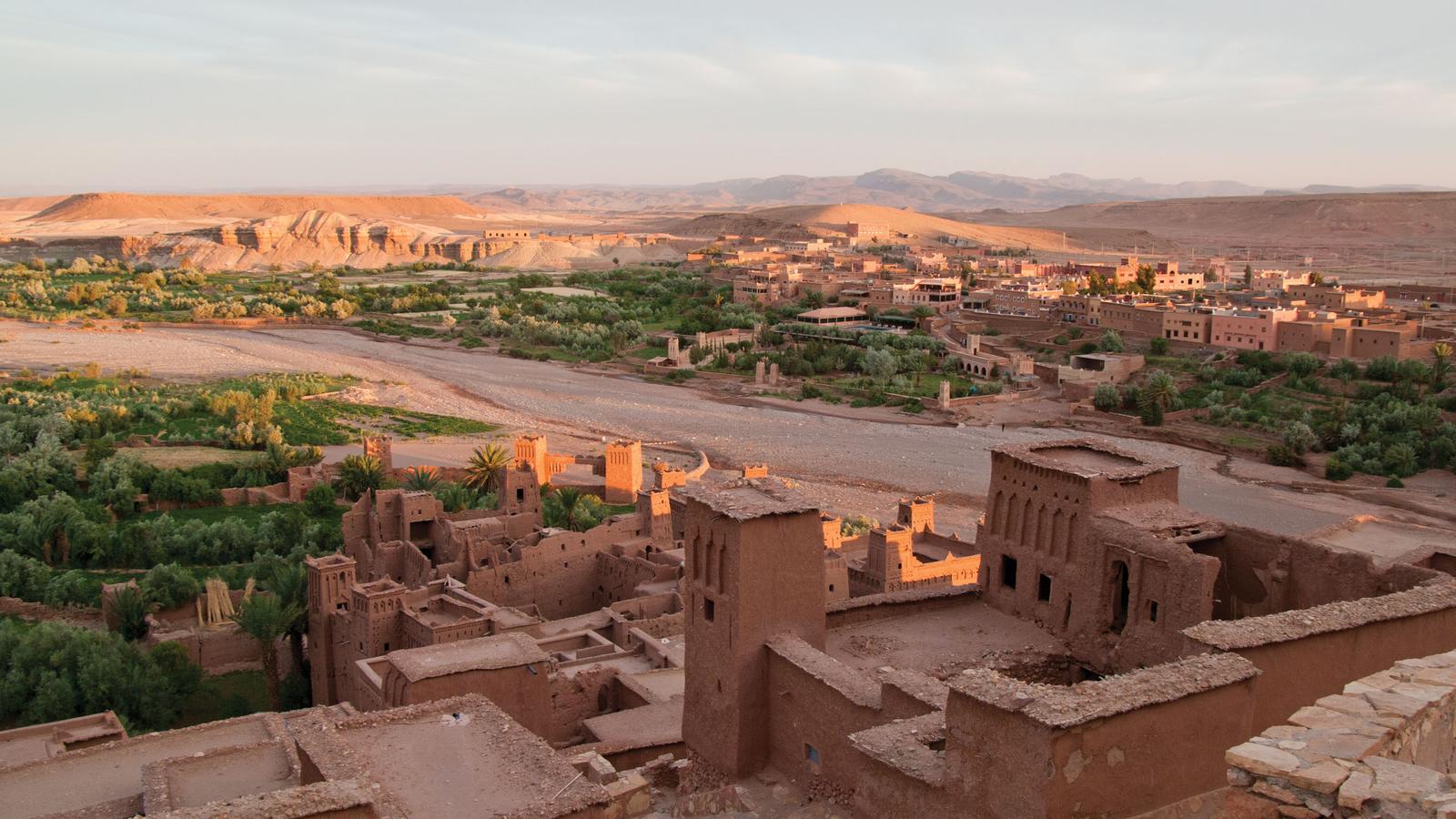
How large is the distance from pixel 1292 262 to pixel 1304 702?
8989 cm

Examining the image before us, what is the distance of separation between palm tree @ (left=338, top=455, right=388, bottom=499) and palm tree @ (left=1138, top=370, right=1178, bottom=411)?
2372 cm

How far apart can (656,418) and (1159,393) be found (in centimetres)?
1592

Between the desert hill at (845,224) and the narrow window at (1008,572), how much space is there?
96355mm

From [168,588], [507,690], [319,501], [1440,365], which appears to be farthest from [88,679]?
[1440,365]

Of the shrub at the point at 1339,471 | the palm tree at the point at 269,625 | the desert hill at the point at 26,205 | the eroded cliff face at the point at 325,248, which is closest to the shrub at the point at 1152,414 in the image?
the shrub at the point at 1339,471

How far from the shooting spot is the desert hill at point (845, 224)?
10988 centimetres

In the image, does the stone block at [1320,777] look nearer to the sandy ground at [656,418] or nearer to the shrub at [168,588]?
the shrub at [168,588]

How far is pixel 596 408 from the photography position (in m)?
A: 39.2

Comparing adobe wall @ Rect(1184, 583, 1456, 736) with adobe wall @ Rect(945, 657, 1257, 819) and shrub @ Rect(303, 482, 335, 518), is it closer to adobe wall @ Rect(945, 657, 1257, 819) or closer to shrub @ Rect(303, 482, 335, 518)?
adobe wall @ Rect(945, 657, 1257, 819)

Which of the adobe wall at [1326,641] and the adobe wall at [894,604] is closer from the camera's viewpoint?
the adobe wall at [1326,641]

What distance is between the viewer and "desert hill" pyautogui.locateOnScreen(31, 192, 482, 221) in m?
131

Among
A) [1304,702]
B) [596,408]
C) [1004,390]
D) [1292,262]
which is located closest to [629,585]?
[1304,702]

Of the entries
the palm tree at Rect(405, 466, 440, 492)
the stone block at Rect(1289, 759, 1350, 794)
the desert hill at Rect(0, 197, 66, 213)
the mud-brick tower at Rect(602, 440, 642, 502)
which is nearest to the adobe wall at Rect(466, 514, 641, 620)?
the palm tree at Rect(405, 466, 440, 492)

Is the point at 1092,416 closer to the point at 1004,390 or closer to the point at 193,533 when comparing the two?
the point at 1004,390
